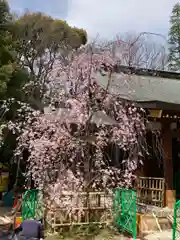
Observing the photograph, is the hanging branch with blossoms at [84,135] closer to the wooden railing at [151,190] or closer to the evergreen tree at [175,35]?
the wooden railing at [151,190]

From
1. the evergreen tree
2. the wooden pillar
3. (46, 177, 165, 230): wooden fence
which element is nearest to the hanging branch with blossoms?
(46, 177, 165, 230): wooden fence

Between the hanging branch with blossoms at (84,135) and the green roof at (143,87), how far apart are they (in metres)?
0.60

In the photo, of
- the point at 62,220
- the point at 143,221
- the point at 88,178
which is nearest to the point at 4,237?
the point at 62,220

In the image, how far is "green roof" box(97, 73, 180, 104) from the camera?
1008 centimetres

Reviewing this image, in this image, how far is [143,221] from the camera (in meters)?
8.34

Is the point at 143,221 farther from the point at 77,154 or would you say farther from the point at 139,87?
the point at 139,87

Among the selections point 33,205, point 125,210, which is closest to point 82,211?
point 125,210

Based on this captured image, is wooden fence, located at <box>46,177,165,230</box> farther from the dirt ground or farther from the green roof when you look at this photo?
the green roof

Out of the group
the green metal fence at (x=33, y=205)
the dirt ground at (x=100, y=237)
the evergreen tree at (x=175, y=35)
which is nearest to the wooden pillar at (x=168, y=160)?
the dirt ground at (x=100, y=237)

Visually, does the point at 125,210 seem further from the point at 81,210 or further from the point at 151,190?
the point at 151,190

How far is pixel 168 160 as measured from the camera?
32.1 ft

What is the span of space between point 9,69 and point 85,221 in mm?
7502

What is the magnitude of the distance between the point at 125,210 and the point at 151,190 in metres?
1.87

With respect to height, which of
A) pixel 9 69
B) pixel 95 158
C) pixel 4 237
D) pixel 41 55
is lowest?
pixel 4 237
